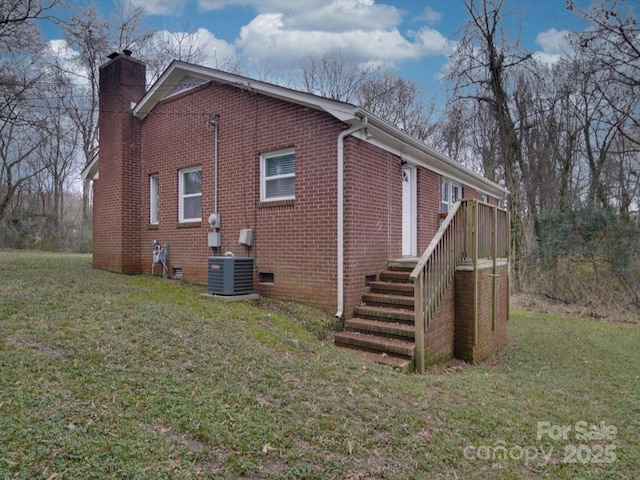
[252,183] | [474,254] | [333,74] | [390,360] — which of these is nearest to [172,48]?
[333,74]

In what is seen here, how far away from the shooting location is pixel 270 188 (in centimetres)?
841

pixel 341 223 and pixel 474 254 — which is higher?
pixel 341 223

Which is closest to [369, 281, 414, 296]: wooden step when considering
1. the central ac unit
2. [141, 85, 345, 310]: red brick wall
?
[141, 85, 345, 310]: red brick wall

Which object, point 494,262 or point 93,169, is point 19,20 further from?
point 494,262

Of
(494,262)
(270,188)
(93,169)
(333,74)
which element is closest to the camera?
(494,262)

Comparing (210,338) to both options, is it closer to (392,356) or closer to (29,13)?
(392,356)

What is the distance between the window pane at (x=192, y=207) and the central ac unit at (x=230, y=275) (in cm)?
227

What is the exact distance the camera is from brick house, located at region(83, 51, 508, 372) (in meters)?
7.28

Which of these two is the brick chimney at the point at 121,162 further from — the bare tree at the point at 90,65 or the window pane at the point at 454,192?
the window pane at the point at 454,192

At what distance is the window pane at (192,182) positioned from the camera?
990cm

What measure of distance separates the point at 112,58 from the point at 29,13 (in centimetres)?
204

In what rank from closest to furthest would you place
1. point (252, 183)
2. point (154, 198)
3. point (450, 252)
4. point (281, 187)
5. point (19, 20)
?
point (450, 252) < point (281, 187) < point (252, 183) < point (19, 20) < point (154, 198)

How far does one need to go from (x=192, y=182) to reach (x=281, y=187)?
117 inches

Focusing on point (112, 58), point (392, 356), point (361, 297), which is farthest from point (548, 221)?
point (112, 58)
